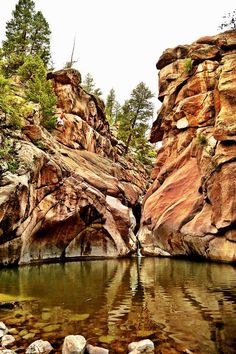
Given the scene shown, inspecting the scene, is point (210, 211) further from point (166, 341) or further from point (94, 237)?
point (166, 341)

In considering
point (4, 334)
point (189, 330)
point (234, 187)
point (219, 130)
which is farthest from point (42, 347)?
point (219, 130)

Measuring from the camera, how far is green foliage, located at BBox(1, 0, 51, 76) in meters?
46.9

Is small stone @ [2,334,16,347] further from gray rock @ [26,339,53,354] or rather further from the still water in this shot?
gray rock @ [26,339,53,354]

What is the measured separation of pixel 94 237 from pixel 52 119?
15.4 meters

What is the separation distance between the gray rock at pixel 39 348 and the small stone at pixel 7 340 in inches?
29.5

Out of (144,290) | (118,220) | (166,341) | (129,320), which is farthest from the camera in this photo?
(118,220)

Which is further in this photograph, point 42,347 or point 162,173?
point 162,173

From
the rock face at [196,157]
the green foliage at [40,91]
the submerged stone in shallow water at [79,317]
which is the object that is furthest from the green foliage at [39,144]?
the submerged stone in shallow water at [79,317]

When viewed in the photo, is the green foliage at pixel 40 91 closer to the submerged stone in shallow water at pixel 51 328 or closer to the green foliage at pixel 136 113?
the green foliage at pixel 136 113

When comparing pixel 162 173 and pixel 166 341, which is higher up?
pixel 162 173

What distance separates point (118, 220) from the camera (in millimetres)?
36562

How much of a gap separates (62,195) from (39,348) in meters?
23.3

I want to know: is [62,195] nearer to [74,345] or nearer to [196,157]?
[196,157]

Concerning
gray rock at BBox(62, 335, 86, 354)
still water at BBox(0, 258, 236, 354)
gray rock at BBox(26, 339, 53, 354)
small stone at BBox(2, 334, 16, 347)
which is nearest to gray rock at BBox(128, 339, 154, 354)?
still water at BBox(0, 258, 236, 354)
